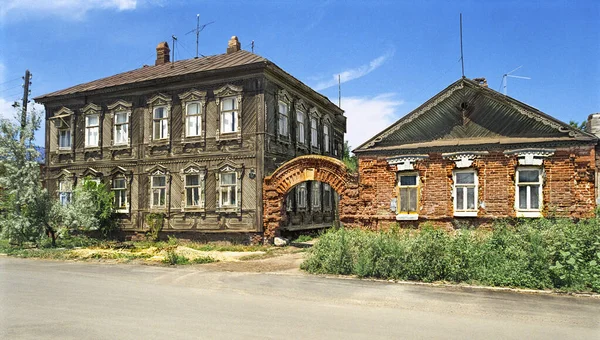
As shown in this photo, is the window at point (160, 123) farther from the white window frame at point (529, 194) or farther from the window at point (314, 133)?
the white window frame at point (529, 194)

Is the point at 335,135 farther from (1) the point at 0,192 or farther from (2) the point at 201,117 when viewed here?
(1) the point at 0,192

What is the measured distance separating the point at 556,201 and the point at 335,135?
17.2 m

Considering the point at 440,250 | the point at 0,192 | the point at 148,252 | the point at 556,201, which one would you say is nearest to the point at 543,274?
the point at 440,250

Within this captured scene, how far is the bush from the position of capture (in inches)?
424

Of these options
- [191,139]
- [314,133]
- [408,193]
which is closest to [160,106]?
[191,139]

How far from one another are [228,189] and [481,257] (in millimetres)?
12705

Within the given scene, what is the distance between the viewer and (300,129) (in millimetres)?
25234

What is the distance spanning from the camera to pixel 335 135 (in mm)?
31625

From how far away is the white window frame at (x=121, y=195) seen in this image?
24.3 meters

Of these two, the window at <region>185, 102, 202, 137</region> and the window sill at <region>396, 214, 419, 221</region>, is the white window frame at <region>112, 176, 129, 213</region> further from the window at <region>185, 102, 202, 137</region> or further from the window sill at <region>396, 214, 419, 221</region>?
the window sill at <region>396, 214, 419, 221</region>

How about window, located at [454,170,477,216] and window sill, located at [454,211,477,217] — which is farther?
window, located at [454,170,477,216]

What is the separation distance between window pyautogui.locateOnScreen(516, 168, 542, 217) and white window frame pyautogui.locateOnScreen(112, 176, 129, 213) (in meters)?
18.3

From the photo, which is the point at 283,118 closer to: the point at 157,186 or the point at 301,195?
the point at 301,195

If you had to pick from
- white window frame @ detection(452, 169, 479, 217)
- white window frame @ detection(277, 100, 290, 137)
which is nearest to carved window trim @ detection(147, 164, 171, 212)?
white window frame @ detection(277, 100, 290, 137)
